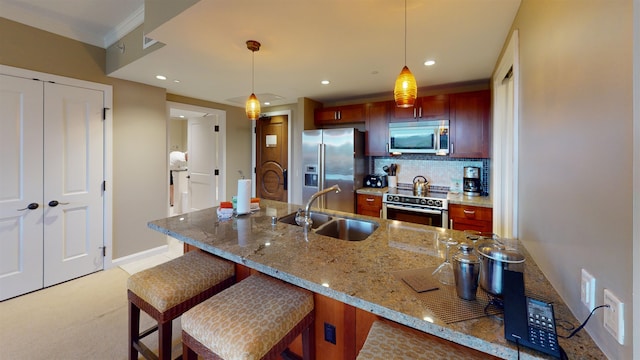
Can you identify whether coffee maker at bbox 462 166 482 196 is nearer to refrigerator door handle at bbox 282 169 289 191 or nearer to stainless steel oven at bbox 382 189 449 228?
stainless steel oven at bbox 382 189 449 228

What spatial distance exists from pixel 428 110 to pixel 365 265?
9.26ft

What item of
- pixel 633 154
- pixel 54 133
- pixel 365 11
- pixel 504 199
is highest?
pixel 365 11

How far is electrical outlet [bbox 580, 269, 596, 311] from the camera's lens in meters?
0.75

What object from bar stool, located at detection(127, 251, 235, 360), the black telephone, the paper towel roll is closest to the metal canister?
the black telephone

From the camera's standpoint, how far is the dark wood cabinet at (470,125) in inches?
121

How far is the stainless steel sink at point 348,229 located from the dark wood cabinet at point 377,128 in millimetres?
1941

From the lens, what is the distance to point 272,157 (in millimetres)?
4844

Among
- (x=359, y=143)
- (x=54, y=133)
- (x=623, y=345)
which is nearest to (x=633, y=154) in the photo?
(x=623, y=345)

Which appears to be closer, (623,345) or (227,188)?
(623,345)

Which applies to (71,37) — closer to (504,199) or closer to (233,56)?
(233,56)

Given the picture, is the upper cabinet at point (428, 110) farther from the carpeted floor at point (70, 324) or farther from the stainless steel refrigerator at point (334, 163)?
the carpeted floor at point (70, 324)

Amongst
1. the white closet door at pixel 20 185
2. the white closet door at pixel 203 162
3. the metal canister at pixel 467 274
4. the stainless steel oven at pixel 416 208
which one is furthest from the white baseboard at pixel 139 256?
the metal canister at pixel 467 274

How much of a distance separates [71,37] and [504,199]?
4.66 m

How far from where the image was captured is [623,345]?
0.62 meters
